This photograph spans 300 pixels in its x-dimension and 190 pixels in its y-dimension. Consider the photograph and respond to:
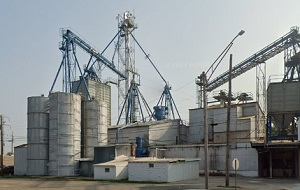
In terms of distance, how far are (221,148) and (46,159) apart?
25.8 m

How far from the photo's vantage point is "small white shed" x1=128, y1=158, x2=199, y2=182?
141ft

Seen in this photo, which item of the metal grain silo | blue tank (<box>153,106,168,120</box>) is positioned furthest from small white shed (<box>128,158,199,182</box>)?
blue tank (<box>153,106,168,120</box>)

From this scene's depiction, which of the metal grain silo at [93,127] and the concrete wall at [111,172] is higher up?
the metal grain silo at [93,127]

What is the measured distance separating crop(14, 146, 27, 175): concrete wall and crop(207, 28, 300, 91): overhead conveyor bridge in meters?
31.8

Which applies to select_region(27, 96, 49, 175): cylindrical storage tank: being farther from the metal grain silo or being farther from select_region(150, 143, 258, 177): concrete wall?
select_region(150, 143, 258, 177): concrete wall

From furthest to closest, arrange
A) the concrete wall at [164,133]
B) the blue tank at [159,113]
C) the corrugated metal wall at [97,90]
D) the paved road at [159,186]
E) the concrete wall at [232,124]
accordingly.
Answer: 1. the blue tank at [159,113]
2. the corrugated metal wall at [97,90]
3. the concrete wall at [164,133]
4. the concrete wall at [232,124]
5. the paved road at [159,186]

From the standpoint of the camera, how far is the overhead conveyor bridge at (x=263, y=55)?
59191 millimetres

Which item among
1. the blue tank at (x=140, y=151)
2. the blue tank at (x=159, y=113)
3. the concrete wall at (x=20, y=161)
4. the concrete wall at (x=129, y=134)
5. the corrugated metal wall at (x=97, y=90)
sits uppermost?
the corrugated metal wall at (x=97, y=90)

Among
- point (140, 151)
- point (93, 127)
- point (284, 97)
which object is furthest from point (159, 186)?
point (93, 127)

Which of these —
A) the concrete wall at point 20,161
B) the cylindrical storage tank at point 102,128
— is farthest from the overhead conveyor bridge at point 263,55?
the concrete wall at point 20,161

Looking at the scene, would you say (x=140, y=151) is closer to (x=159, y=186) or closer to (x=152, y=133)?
(x=152, y=133)

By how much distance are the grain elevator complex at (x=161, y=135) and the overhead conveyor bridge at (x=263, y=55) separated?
15cm

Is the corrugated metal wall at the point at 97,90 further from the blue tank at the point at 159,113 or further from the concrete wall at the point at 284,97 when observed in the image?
the concrete wall at the point at 284,97

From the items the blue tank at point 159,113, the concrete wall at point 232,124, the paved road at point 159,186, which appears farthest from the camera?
the blue tank at point 159,113
